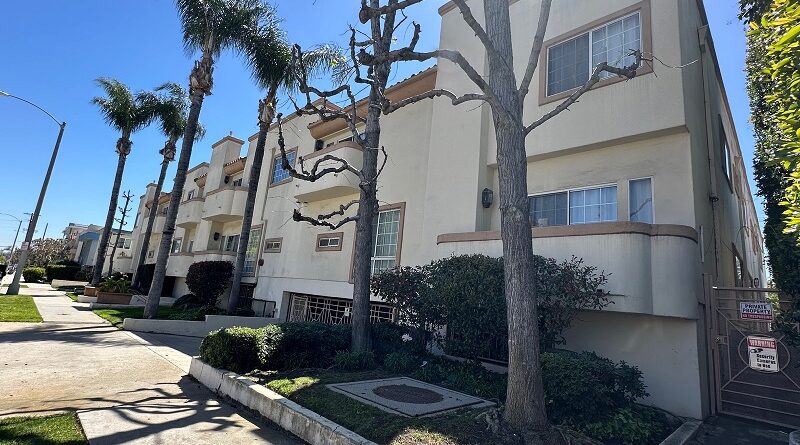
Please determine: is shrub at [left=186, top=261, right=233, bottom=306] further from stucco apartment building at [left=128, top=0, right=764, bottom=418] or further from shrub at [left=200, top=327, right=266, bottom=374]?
shrub at [left=200, top=327, right=266, bottom=374]

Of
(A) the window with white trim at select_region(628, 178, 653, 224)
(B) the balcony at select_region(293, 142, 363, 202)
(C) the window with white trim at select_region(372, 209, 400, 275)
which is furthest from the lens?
(B) the balcony at select_region(293, 142, 363, 202)

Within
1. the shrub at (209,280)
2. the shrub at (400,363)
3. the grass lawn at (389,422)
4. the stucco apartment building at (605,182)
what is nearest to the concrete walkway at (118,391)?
the grass lawn at (389,422)

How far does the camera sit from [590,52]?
9320mm

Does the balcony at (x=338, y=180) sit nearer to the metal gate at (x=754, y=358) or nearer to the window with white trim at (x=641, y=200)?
the window with white trim at (x=641, y=200)

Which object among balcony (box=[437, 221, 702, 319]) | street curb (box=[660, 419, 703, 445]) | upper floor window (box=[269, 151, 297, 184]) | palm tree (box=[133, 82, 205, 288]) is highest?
palm tree (box=[133, 82, 205, 288])

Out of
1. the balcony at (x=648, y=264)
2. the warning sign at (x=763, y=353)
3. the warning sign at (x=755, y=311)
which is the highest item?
the balcony at (x=648, y=264)

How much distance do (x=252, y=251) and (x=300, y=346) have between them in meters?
12.8

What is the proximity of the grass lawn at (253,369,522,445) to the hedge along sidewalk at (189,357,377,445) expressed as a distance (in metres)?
0.16

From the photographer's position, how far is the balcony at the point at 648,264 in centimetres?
686

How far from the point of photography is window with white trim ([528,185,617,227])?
855 cm

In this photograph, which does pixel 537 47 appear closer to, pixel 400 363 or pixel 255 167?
pixel 400 363

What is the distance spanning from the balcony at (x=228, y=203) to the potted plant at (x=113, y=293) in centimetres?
548

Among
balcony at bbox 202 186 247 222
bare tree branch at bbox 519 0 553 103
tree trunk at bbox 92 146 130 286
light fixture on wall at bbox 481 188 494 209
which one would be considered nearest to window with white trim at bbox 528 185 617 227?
light fixture on wall at bbox 481 188 494 209

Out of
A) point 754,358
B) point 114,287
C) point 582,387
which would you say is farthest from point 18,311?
point 754,358
